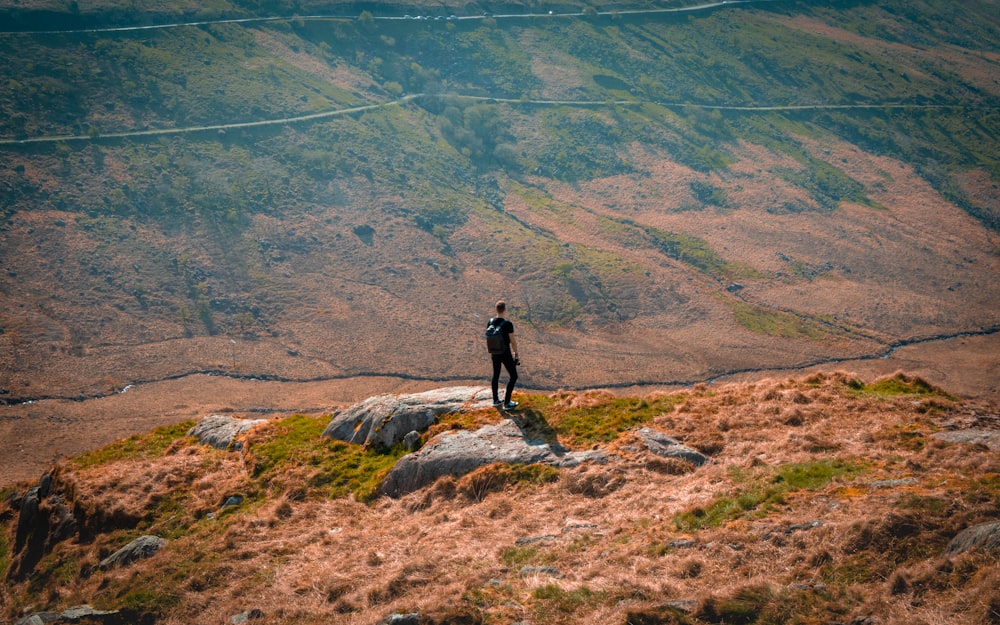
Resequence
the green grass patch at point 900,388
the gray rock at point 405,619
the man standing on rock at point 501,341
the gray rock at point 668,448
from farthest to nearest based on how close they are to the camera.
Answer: the green grass patch at point 900,388, the man standing on rock at point 501,341, the gray rock at point 668,448, the gray rock at point 405,619

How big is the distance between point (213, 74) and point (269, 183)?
2418 cm

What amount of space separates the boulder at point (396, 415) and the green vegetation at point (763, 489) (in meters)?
8.08

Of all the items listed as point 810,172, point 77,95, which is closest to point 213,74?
point 77,95

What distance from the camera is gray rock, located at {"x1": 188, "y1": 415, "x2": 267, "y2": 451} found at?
950 inches

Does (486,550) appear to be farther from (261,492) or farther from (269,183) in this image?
(269,183)

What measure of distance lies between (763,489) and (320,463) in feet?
39.9

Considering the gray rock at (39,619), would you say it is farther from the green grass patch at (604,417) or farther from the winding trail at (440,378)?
the winding trail at (440,378)

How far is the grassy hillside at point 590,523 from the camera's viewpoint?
12.8 metres

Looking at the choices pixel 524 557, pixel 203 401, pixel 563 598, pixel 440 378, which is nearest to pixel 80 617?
pixel 524 557

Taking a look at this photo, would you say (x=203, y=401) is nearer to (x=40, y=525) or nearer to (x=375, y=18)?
(x=40, y=525)

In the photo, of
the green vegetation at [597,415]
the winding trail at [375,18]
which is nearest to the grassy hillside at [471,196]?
the winding trail at [375,18]

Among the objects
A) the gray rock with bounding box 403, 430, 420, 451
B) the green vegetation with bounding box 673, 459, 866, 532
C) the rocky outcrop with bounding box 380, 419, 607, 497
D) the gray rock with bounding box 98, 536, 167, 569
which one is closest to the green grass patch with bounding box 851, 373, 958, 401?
the green vegetation with bounding box 673, 459, 866, 532

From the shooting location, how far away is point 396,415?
22.4 metres

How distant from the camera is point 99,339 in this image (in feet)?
→ 204
